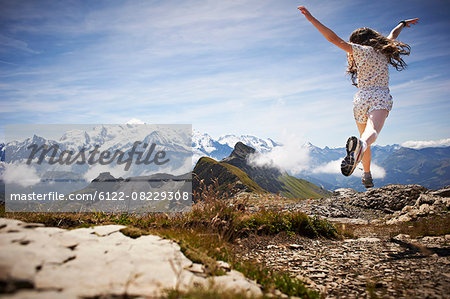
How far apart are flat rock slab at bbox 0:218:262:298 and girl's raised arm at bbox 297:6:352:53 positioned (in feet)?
19.7

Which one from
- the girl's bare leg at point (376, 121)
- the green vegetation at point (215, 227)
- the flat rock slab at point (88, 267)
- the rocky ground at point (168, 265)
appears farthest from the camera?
the girl's bare leg at point (376, 121)

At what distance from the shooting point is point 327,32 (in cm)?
634

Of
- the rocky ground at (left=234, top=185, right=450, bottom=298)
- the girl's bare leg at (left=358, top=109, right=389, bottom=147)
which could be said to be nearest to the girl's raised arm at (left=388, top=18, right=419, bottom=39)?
the girl's bare leg at (left=358, top=109, right=389, bottom=147)

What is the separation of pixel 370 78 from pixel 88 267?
7193 mm

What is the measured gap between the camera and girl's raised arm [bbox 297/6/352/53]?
20.9 feet

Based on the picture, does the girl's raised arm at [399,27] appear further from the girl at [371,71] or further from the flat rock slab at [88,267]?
the flat rock slab at [88,267]

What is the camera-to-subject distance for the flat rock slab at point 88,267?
2.09m

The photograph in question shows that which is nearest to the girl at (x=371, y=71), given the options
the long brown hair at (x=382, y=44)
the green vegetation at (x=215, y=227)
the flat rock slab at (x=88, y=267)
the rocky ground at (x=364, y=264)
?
the long brown hair at (x=382, y=44)

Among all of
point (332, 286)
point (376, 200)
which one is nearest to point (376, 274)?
point (332, 286)

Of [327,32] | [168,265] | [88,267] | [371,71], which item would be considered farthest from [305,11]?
[88,267]

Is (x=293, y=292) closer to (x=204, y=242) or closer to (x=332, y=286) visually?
(x=332, y=286)

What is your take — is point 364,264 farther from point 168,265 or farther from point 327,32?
point 327,32

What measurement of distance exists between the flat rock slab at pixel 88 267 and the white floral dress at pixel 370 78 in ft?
17.4

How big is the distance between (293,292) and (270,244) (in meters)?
3.18
